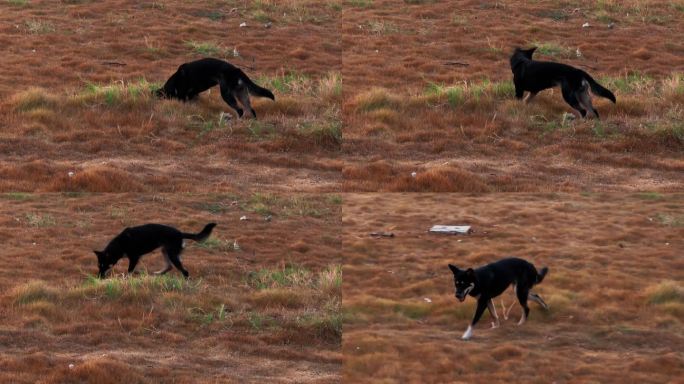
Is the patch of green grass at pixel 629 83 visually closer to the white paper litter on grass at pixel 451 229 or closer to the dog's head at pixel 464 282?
the white paper litter on grass at pixel 451 229

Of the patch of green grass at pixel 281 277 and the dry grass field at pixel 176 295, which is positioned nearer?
the dry grass field at pixel 176 295

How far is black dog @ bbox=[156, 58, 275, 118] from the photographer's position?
734 inches

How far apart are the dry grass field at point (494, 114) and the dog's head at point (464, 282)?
2219mm

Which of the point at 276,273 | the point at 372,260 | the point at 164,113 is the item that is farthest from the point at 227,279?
the point at 164,113

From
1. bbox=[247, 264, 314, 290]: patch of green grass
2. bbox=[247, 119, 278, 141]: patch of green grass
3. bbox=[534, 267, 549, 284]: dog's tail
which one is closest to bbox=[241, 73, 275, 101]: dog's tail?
bbox=[247, 119, 278, 141]: patch of green grass

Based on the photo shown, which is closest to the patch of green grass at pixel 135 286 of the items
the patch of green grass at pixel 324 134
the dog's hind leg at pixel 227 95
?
the patch of green grass at pixel 324 134

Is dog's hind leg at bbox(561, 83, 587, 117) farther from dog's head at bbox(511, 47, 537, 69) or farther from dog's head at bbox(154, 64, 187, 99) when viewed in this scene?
dog's head at bbox(154, 64, 187, 99)

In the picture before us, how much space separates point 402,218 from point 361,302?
9.83 ft

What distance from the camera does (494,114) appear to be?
19000mm

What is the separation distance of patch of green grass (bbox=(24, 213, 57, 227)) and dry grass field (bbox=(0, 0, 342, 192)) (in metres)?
1.68

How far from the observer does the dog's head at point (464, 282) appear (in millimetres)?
14375

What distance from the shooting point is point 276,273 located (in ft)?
55.7

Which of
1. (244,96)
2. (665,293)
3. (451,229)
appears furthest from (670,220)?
(244,96)

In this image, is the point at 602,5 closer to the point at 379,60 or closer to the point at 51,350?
the point at 379,60
